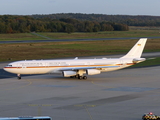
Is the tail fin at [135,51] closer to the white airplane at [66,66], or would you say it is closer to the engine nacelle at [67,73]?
the white airplane at [66,66]

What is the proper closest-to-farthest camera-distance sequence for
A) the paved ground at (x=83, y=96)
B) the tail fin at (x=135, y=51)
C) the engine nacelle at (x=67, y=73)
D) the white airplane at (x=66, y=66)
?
the paved ground at (x=83, y=96)
the engine nacelle at (x=67, y=73)
the white airplane at (x=66, y=66)
the tail fin at (x=135, y=51)

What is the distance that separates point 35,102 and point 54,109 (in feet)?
13.0

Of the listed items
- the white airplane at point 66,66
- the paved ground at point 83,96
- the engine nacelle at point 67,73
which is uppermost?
the white airplane at point 66,66

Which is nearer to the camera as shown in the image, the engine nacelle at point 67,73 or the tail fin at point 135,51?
the engine nacelle at point 67,73

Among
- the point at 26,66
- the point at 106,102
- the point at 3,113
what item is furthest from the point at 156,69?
the point at 3,113

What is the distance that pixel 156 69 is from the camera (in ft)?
201

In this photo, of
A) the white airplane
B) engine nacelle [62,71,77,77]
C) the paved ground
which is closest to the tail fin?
the white airplane

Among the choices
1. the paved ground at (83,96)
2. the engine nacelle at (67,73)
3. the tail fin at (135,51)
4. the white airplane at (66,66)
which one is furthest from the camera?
the tail fin at (135,51)

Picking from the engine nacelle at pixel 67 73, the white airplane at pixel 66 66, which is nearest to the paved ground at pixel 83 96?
the engine nacelle at pixel 67 73

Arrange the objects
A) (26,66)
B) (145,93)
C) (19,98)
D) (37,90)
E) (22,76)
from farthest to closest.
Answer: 1. (22,76)
2. (26,66)
3. (37,90)
4. (145,93)
5. (19,98)

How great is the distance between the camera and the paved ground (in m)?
30.0

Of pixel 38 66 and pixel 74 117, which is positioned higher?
pixel 38 66

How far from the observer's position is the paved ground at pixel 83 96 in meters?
30.0

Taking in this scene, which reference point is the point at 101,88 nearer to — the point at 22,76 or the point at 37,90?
the point at 37,90
